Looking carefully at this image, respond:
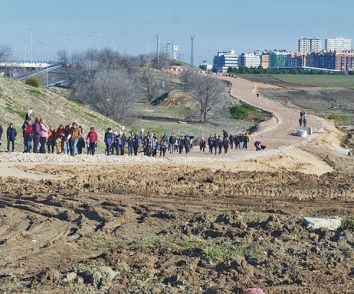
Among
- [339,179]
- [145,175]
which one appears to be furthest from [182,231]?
[339,179]

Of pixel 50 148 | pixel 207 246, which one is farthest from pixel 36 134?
pixel 207 246

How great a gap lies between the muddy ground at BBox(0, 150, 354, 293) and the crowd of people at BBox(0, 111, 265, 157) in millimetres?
4660

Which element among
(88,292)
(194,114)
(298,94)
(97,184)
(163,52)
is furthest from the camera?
(163,52)

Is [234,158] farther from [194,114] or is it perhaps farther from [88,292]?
[194,114]

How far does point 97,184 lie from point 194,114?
61767 mm

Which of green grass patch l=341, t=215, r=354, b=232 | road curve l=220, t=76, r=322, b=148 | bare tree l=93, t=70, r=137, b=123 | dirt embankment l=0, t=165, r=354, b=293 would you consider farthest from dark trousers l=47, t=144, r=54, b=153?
bare tree l=93, t=70, r=137, b=123

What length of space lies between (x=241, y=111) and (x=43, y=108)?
44687 millimetres

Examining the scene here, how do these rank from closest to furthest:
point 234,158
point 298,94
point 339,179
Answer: point 339,179 → point 234,158 → point 298,94

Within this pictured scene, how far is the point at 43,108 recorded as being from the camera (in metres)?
49.4

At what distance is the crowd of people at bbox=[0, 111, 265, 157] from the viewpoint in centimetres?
3056

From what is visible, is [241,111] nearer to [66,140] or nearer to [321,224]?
[66,140]

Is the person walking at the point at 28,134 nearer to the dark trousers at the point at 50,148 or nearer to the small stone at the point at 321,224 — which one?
the dark trousers at the point at 50,148

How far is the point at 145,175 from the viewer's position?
2800 cm

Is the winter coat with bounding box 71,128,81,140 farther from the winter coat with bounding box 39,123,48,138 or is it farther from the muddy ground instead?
the muddy ground
